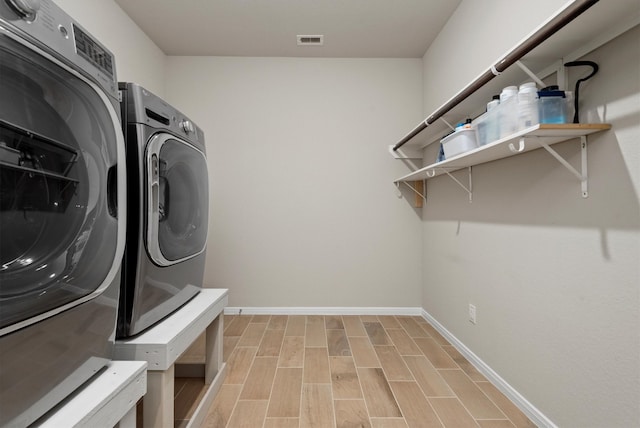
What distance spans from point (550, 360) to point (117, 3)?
335 centimetres

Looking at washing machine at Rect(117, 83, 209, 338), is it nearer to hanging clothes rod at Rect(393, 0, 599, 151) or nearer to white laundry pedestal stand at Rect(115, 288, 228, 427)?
white laundry pedestal stand at Rect(115, 288, 228, 427)

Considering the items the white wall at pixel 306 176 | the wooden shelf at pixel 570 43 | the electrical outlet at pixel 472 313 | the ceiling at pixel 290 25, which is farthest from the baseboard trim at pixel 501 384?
the ceiling at pixel 290 25

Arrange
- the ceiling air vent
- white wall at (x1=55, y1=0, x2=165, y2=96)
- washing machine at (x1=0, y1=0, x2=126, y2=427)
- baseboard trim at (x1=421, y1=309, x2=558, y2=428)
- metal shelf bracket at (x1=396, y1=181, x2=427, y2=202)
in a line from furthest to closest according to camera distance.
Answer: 1. metal shelf bracket at (x1=396, y1=181, x2=427, y2=202)
2. the ceiling air vent
3. white wall at (x1=55, y1=0, x2=165, y2=96)
4. baseboard trim at (x1=421, y1=309, x2=558, y2=428)
5. washing machine at (x1=0, y1=0, x2=126, y2=427)

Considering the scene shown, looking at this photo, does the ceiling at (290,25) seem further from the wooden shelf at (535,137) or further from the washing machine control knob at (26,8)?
the washing machine control knob at (26,8)

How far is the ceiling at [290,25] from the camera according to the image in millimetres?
2107

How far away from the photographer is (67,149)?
25.8 inches

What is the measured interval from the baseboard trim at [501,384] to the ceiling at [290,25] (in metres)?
2.38

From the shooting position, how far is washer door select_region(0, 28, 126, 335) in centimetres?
54

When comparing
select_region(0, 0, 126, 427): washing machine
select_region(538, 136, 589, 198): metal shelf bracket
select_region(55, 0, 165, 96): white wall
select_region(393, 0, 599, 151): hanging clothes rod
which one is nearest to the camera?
select_region(0, 0, 126, 427): washing machine

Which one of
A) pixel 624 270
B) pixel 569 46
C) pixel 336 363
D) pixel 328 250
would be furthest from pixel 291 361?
pixel 569 46

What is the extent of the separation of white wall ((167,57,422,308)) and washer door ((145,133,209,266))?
121cm

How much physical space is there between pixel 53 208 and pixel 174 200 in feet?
2.07

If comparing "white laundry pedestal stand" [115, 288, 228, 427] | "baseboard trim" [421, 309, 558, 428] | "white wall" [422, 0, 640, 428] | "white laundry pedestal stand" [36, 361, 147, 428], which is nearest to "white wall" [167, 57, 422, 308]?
"baseboard trim" [421, 309, 558, 428]

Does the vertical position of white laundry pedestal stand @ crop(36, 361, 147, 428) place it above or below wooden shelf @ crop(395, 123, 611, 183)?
below
